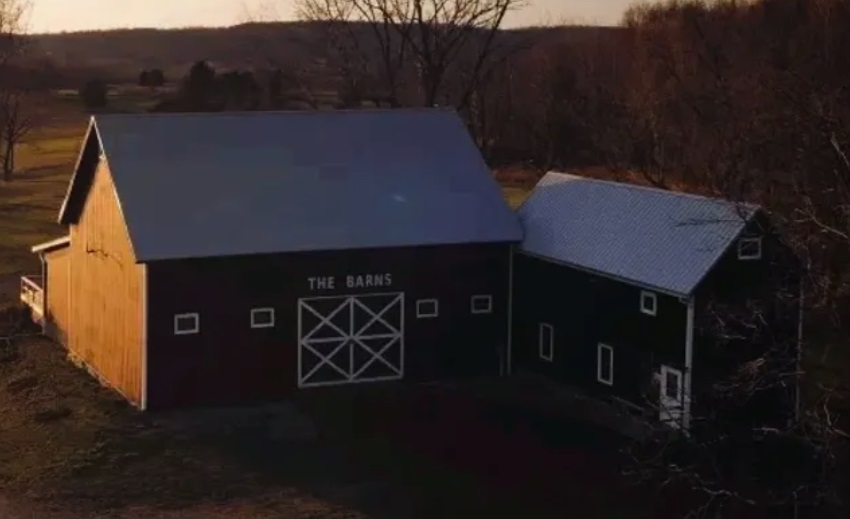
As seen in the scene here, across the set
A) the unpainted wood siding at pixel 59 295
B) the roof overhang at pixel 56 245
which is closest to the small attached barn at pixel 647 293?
the unpainted wood siding at pixel 59 295

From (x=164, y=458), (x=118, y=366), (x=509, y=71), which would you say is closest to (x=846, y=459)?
(x=164, y=458)

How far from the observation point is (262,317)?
27.6 m

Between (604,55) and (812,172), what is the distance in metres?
56.6

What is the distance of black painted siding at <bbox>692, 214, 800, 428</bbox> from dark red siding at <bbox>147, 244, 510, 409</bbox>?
581 cm

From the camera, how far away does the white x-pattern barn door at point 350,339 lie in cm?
2814

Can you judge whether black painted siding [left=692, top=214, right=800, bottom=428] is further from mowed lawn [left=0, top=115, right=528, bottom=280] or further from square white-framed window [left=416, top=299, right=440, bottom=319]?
mowed lawn [left=0, top=115, right=528, bottom=280]

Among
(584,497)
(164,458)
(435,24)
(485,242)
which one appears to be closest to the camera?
(584,497)

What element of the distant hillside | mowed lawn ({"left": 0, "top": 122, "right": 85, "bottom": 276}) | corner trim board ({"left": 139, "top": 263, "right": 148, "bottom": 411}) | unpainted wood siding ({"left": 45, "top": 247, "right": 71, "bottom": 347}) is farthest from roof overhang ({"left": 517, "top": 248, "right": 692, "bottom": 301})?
the distant hillside

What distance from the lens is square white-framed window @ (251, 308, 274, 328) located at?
27.5 metres

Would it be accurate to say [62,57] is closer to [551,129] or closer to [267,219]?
[551,129]

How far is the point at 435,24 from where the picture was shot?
5800 cm

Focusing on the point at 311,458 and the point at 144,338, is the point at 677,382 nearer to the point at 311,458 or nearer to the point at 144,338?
the point at 311,458

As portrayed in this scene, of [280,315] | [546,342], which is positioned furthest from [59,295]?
[546,342]

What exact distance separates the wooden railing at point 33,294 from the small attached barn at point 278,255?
292 centimetres
